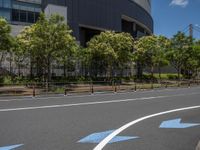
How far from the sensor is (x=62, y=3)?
5597 cm

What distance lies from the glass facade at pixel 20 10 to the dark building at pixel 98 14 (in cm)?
167

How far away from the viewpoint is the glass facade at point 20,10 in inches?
2131

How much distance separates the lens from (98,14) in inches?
2509

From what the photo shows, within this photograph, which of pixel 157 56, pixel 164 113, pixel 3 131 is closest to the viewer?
pixel 3 131

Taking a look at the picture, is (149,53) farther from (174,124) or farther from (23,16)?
(174,124)

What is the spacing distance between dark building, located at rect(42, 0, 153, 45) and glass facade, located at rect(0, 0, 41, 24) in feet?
5.47

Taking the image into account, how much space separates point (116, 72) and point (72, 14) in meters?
12.9

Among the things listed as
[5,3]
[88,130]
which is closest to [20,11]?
[5,3]

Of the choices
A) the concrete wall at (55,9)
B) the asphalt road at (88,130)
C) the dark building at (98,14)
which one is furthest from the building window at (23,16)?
the asphalt road at (88,130)

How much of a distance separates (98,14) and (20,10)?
49.6ft

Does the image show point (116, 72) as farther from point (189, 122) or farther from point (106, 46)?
point (189, 122)

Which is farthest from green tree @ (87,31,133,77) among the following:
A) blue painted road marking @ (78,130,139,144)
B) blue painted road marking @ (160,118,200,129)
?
blue painted road marking @ (78,130,139,144)

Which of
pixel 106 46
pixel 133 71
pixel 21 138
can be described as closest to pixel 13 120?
pixel 21 138

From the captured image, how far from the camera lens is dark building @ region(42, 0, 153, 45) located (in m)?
56.6
